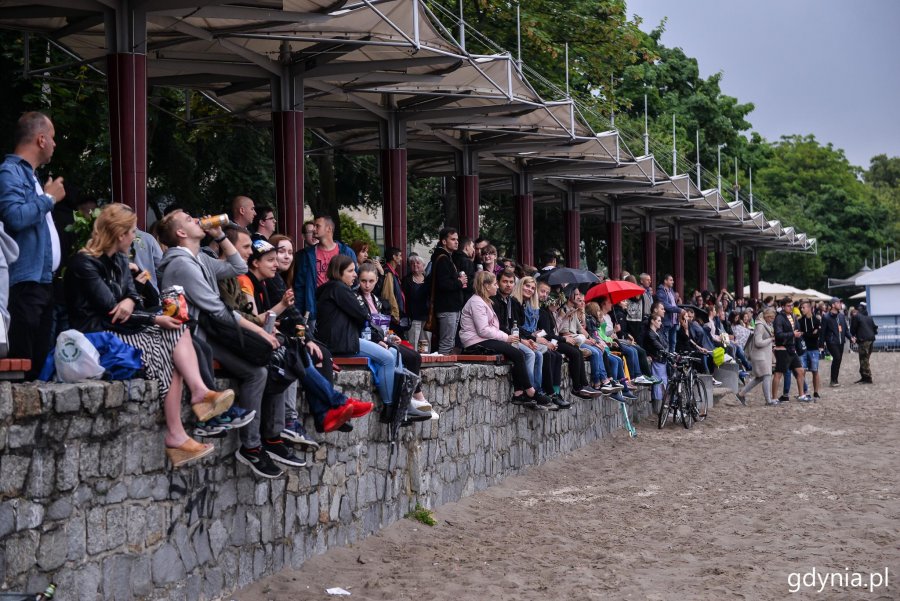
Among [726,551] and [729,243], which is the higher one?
[729,243]

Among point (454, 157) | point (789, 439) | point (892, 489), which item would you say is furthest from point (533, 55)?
point (892, 489)

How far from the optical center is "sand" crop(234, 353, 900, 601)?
28.6ft

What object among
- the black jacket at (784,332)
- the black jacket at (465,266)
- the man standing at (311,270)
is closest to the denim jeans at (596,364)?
the black jacket at (465,266)

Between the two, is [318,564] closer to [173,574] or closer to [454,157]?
[173,574]

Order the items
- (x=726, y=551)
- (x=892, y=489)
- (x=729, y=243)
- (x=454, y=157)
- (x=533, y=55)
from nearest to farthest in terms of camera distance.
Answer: (x=726, y=551)
(x=892, y=489)
(x=454, y=157)
(x=533, y=55)
(x=729, y=243)

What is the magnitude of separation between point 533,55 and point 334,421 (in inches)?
791

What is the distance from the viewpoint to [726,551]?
32.9ft

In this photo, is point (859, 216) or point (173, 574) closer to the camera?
point (173, 574)

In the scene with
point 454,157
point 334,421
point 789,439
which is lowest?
point 789,439

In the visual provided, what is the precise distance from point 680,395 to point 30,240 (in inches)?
588

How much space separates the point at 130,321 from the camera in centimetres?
698

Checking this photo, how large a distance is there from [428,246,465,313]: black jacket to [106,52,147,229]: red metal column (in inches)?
131

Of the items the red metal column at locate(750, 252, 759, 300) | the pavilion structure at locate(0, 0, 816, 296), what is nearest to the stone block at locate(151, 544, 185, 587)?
the pavilion structure at locate(0, 0, 816, 296)

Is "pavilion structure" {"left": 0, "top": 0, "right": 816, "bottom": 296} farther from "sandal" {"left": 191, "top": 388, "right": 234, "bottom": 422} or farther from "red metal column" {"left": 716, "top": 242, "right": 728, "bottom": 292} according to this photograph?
"red metal column" {"left": 716, "top": 242, "right": 728, "bottom": 292}
